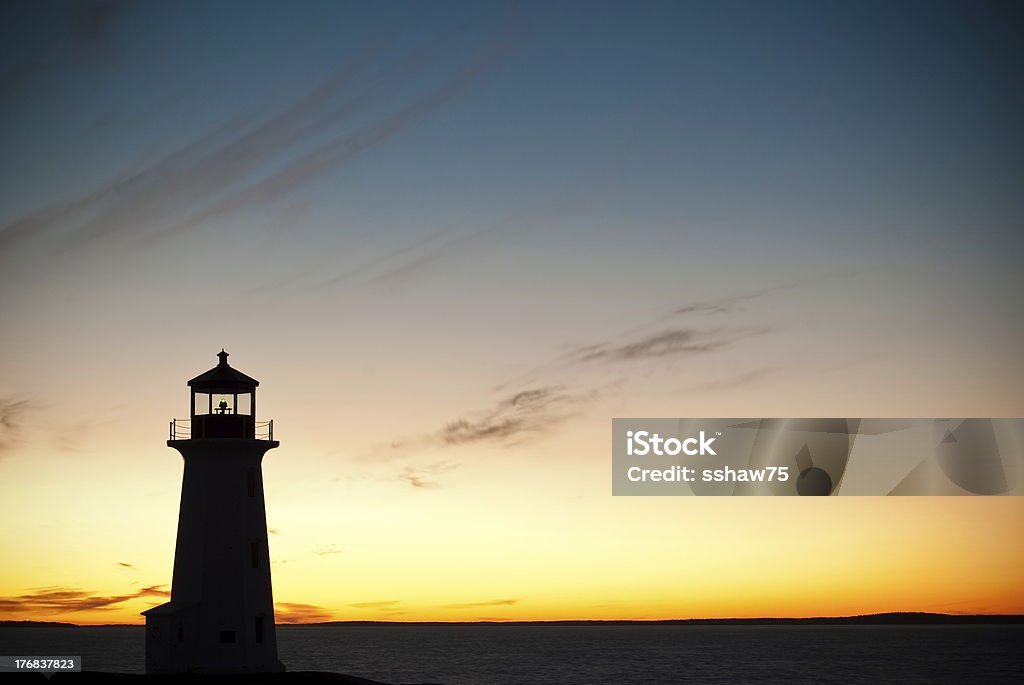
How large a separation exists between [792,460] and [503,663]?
87.7 m

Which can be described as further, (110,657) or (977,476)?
(110,657)

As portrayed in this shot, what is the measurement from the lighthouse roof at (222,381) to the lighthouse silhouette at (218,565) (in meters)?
0.93

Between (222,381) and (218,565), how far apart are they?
6619mm

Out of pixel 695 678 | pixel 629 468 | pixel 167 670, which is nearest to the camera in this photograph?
pixel 167 670

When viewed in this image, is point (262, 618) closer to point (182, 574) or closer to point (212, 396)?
point (182, 574)

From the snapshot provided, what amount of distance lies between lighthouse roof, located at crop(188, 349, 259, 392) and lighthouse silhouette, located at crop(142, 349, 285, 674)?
932 millimetres

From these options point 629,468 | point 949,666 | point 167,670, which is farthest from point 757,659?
point 167,670

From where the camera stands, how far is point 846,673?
10925cm

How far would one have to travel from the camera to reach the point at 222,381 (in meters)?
44.2

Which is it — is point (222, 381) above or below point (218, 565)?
above

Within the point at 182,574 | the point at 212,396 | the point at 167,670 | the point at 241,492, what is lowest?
the point at 167,670

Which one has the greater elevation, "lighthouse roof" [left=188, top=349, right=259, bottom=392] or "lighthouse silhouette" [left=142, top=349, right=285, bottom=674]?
"lighthouse roof" [left=188, top=349, right=259, bottom=392]

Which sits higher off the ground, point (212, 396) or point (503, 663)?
point (212, 396)

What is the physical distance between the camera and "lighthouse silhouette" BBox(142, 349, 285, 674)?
1670 inches
